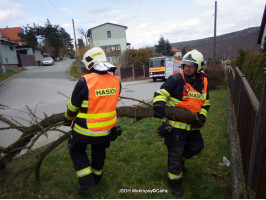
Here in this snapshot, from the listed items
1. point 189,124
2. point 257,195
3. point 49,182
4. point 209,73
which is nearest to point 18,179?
point 49,182

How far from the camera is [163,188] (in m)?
2.72

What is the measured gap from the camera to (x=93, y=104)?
7.43 ft

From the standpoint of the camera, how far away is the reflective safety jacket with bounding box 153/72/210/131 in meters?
2.48

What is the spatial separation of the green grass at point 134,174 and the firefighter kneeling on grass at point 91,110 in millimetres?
488

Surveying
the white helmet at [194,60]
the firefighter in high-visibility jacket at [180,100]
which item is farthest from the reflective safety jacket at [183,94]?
the white helmet at [194,60]

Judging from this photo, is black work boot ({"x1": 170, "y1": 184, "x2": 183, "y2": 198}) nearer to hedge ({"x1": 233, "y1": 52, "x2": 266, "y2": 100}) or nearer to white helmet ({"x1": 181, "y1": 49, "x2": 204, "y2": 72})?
white helmet ({"x1": 181, "y1": 49, "x2": 204, "y2": 72})

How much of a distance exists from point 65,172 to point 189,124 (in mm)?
2267

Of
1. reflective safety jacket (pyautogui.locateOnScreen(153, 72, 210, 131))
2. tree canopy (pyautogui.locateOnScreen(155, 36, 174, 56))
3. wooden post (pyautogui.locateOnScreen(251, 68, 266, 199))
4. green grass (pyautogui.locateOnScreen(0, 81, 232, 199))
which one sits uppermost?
tree canopy (pyautogui.locateOnScreen(155, 36, 174, 56))

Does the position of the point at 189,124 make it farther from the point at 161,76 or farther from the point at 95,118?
the point at 161,76

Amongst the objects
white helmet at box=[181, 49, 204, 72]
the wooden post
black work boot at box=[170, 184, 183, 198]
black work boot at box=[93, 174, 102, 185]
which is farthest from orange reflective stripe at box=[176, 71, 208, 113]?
black work boot at box=[93, 174, 102, 185]

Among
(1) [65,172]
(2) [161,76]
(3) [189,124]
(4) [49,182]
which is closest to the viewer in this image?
(3) [189,124]

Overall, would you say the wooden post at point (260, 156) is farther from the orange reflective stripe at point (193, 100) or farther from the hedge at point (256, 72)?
the hedge at point (256, 72)

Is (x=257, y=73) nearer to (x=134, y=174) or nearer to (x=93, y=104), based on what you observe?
(x=134, y=174)

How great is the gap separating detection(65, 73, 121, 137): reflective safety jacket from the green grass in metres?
0.73
